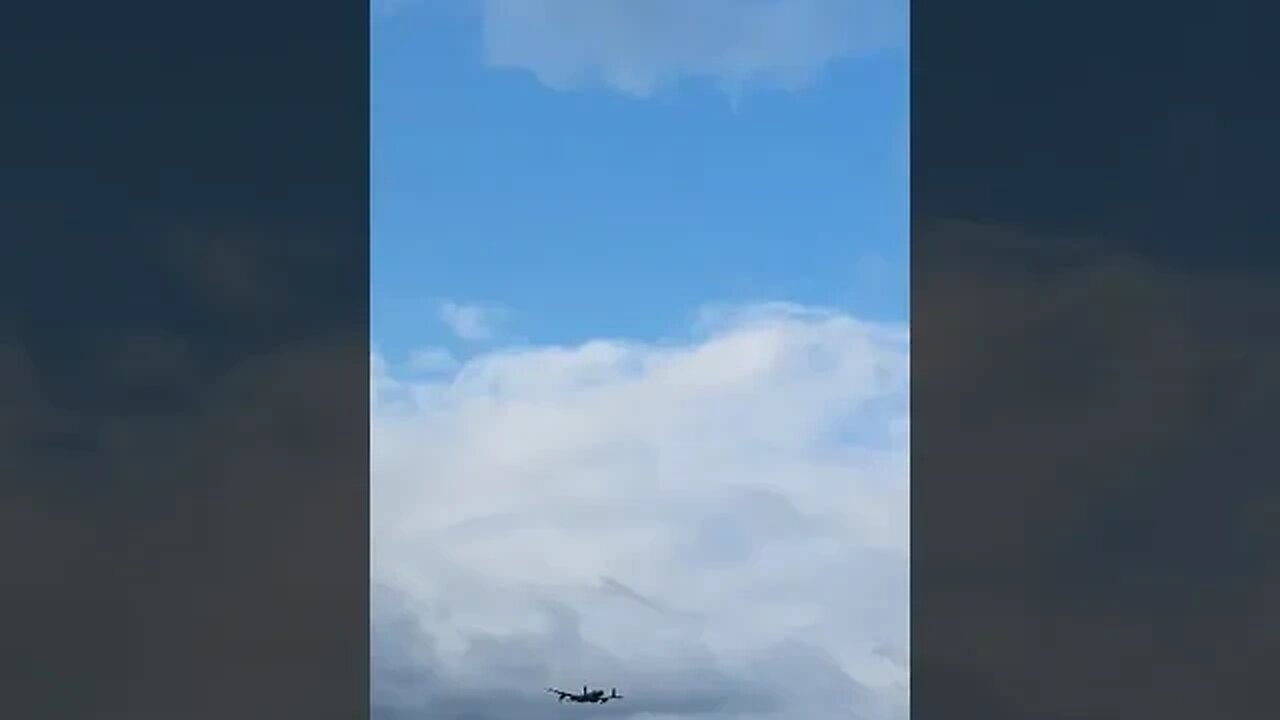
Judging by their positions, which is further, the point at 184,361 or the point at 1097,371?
the point at 184,361

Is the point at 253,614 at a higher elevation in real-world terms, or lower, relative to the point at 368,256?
lower

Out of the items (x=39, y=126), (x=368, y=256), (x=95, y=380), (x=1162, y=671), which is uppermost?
(x=39, y=126)

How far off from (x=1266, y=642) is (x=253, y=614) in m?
3.10

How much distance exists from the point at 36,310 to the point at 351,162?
1.09 metres

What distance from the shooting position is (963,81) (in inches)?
207

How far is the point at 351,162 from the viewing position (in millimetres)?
5281

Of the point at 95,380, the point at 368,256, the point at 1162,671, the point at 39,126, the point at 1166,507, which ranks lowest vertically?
the point at 1162,671

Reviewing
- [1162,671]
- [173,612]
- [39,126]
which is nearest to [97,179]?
[39,126]

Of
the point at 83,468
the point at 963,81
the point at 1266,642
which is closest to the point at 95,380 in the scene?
the point at 83,468

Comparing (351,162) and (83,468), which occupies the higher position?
(351,162)

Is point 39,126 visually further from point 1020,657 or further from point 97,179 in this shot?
point 1020,657

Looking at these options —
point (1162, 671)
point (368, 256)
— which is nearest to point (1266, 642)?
point (1162, 671)

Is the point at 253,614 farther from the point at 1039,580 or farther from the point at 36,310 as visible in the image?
the point at 1039,580

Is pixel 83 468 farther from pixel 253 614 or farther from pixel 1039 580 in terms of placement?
pixel 1039 580
